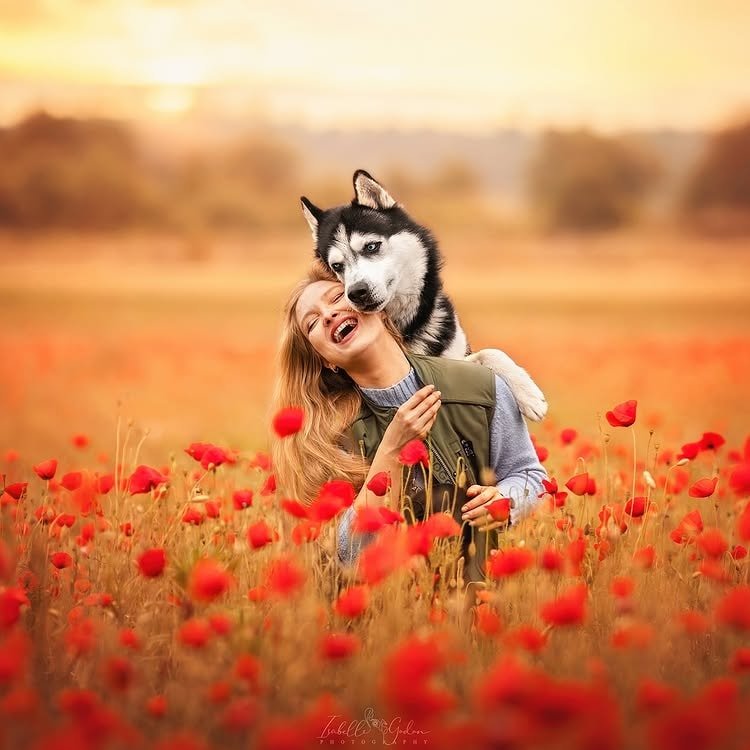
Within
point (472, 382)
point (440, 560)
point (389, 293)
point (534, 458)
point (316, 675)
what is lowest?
point (316, 675)

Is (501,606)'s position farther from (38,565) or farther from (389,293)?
(389,293)

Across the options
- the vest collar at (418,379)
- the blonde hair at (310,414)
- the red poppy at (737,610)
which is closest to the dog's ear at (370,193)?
the blonde hair at (310,414)

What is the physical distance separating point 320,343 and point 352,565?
0.74 metres

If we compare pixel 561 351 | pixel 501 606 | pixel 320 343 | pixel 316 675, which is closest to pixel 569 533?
pixel 501 606

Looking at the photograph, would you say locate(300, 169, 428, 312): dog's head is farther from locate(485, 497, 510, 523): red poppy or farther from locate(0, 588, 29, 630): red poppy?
locate(0, 588, 29, 630): red poppy

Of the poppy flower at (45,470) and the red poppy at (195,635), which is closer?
the red poppy at (195,635)

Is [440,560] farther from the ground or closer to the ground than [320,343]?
closer to the ground

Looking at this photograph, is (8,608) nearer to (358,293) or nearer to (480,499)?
(480,499)

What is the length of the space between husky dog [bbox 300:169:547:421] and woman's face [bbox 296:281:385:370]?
742 millimetres

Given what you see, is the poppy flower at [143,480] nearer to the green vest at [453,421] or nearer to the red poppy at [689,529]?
the green vest at [453,421]

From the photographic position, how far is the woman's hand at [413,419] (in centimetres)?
270

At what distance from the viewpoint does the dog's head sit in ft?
14.2

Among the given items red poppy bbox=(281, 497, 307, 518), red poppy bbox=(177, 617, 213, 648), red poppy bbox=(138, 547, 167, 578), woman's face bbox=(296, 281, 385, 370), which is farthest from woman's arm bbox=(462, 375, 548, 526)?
red poppy bbox=(177, 617, 213, 648)

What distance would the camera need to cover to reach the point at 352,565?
2.79 meters
